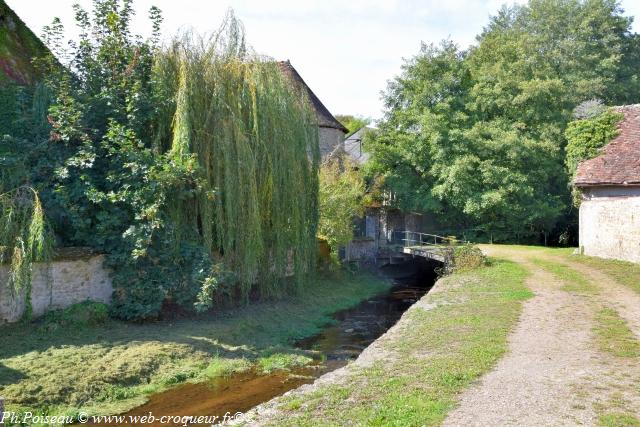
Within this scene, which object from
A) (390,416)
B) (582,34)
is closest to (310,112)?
(390,416)

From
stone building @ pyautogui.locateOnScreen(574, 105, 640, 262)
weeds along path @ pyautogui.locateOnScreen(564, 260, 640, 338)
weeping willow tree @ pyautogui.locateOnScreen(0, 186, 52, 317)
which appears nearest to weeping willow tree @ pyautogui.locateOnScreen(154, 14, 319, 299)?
weeping willow tree @ pyautogui.locateOnScreen(0, 186, 52, 317)

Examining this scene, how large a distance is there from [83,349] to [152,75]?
256 inches

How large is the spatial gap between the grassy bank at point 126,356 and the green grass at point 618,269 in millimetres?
9196

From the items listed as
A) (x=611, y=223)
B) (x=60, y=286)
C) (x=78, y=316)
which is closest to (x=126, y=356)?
(x=78, y=316)

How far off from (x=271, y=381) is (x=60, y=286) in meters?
5.21

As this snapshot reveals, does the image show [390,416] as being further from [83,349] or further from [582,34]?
[582,34]

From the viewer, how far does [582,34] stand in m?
31.3

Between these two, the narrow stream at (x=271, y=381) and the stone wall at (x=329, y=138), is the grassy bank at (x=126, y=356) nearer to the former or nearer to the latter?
the narrow stream at (x=271, y=381)

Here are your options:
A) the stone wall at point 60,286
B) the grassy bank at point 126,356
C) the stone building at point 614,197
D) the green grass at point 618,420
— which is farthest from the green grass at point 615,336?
the stone wall at point 60,286

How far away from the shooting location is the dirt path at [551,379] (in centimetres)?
624

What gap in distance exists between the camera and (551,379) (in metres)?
7.54

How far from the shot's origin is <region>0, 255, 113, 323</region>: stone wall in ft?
35.9

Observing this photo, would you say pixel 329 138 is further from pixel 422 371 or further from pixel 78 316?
pixel 422 371

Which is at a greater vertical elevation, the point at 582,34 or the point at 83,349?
the point at 582,34
